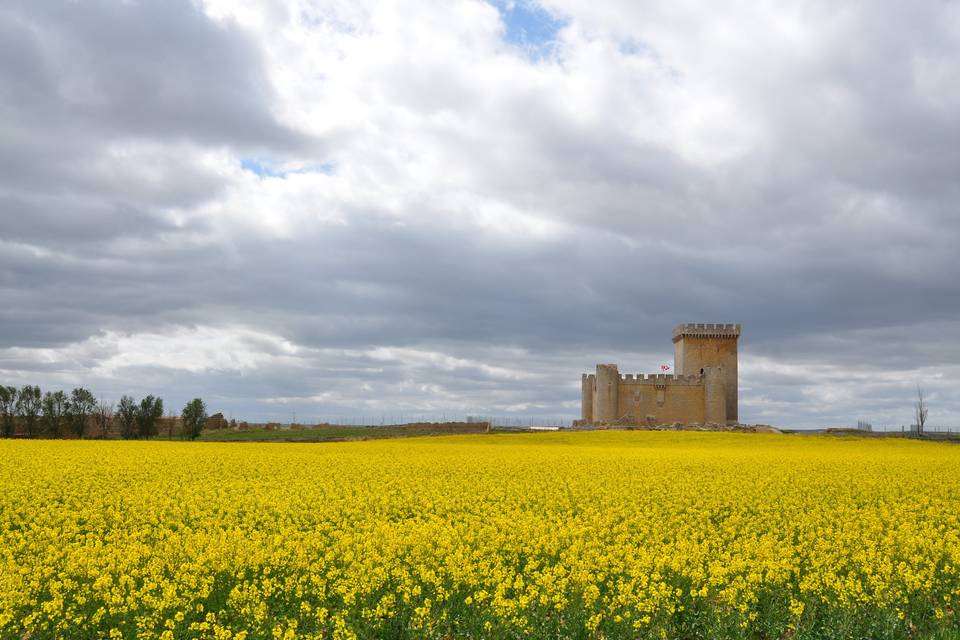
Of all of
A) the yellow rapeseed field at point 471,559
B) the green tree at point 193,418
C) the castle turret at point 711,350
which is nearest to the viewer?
the yellow rapeseed field at point 471,559

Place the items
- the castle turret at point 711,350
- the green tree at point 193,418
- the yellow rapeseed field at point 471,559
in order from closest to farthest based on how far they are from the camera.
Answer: the yellow rapeseed field at point 471,559, the green tree at point 193,418, the castle turret at point 711,350

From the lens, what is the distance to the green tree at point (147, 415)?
272 ft

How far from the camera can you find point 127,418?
82.7 meters

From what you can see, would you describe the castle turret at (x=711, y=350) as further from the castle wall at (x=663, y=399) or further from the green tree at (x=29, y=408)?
the green tree at (x=29, y=408)

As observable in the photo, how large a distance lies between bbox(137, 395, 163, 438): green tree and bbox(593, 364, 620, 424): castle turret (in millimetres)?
46169

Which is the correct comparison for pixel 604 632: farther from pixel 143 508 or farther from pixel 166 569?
pixel 143 508

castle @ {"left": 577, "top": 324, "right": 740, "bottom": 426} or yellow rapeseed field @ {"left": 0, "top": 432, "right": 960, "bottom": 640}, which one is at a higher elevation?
castle @ {"left": 577, "top": 324, "right": 740, "bottom": 426}

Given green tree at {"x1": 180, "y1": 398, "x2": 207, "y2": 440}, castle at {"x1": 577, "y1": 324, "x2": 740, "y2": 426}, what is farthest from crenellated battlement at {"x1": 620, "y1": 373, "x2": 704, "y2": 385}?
green tree at {"x1": 180, "y1": 398, "x2": 207, "y2": 440}

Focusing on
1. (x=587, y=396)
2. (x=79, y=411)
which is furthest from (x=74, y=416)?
(x=587, y=396)

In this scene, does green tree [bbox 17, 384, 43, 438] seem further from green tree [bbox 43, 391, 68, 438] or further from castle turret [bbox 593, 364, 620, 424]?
castle turret [bbox 593, 364, 620, 424]

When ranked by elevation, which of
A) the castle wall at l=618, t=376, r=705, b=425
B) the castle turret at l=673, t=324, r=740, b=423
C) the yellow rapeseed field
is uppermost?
the castle turret at l=673, t=324, r=740, b=423

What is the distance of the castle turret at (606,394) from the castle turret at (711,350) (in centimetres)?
1220

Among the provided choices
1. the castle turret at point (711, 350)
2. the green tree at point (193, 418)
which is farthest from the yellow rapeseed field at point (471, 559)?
the castle turret at point (711, 350)

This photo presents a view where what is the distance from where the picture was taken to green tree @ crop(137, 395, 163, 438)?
3268 inches
